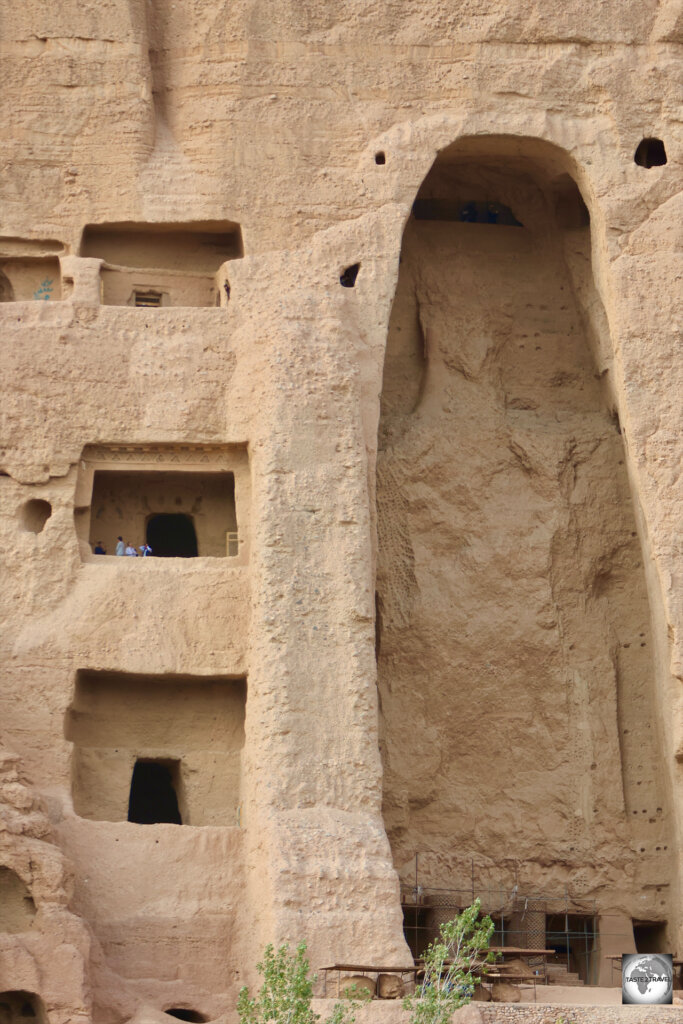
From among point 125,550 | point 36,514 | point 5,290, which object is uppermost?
point 5,290

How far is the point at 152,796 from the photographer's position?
62.2 ft

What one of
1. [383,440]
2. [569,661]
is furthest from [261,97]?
[569,661]

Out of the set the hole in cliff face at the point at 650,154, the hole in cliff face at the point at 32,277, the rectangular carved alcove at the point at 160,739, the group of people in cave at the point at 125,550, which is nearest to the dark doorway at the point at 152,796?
the rectangular carved alcove at the point at 160,739

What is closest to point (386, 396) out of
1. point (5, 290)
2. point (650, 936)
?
point (5, 290)

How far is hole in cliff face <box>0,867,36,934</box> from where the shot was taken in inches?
591

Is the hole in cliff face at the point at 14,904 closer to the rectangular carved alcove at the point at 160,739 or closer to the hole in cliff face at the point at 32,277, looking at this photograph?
the rectangular carved alcove at the point at 160,739

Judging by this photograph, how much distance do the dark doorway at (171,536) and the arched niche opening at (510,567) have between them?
2088 millimetres

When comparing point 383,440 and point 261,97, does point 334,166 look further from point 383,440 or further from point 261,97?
point 383,440

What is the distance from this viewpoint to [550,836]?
61.0ft

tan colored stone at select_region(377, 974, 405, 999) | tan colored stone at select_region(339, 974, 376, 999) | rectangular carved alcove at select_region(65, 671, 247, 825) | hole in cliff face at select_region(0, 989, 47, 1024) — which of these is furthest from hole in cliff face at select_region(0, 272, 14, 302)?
tan colored stone at select_region(377, 974, 405, 999)

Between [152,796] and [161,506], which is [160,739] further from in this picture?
[161,506]

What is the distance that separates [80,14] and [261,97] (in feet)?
6.49

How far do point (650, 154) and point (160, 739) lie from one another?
7.71m

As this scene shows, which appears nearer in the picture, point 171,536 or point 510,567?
point 510,567
